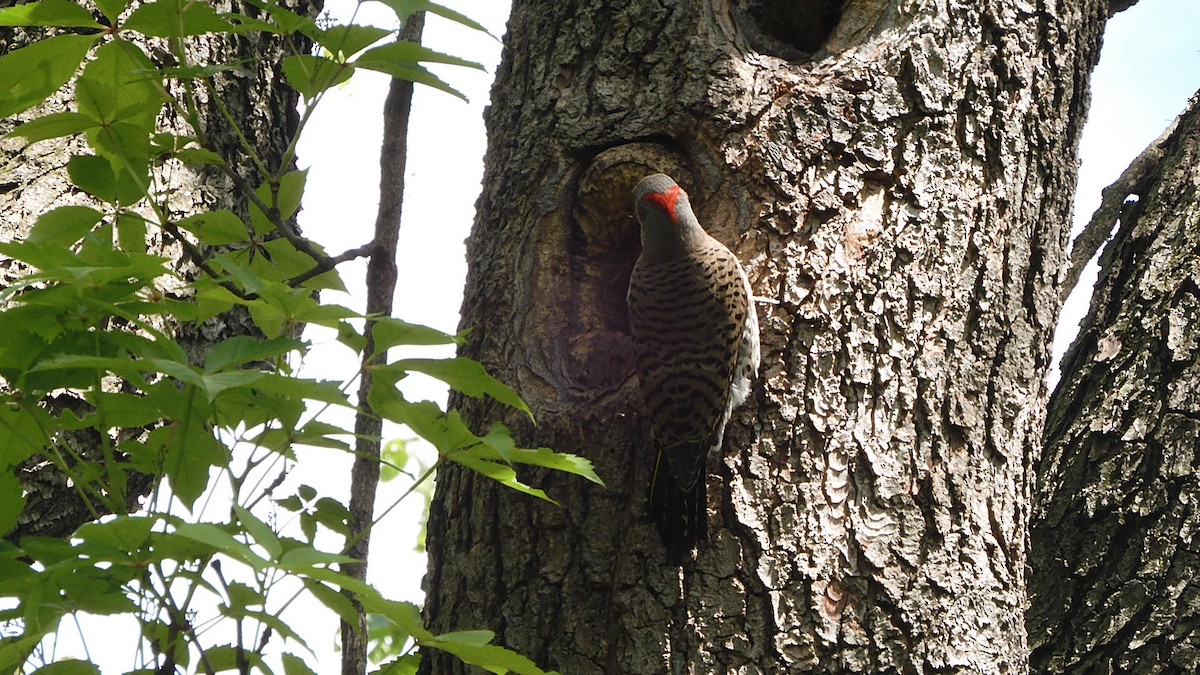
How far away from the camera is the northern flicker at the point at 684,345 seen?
95.4 inches

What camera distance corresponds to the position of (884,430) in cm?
247

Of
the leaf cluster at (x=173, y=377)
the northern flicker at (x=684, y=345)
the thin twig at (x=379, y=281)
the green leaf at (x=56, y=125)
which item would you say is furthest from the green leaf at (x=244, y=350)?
the northern flicker at (x=684, y=345)

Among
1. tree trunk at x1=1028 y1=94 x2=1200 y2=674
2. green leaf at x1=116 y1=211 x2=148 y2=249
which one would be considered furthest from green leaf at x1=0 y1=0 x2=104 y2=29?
tree trunk at x1=1028 y1=94 x2=1200 y2=674

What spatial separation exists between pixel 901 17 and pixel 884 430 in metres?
1.07

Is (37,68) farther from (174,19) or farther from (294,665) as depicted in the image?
(294,665)

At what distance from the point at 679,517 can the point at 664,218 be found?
112cm

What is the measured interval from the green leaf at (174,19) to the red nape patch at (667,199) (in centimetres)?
139

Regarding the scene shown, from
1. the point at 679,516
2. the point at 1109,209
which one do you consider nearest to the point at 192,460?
the point at 679,516

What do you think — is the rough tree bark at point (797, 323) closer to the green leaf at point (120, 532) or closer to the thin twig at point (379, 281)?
the thin twig at point (379, 281)

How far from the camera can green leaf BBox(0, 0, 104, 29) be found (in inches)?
59.3

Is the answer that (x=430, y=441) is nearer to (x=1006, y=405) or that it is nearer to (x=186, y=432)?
(x=186, y=432)

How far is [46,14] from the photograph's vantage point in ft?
4.98

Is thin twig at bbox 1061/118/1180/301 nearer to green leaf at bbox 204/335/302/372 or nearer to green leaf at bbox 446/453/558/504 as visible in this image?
green leaf at bbox 446/453/558/504

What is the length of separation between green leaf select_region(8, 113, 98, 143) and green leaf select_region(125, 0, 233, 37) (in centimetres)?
17
